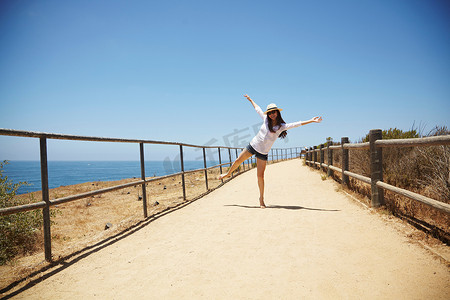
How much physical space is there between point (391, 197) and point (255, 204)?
251 centimetres

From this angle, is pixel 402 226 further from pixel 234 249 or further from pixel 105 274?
pixel 105 274

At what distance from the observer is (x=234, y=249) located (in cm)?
279

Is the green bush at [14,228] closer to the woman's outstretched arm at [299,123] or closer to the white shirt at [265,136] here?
the white shirt at [265,136]

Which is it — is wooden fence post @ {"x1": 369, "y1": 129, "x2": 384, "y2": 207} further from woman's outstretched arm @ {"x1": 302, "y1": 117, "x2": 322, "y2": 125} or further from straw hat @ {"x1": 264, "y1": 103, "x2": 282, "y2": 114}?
straw hat @ {"x1": 264, "y1": 103, "x2": 282, "y2": 114}

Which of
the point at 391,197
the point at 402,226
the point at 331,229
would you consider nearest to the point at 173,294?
the point at 331,229

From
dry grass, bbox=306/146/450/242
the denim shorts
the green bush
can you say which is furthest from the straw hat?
the green bush

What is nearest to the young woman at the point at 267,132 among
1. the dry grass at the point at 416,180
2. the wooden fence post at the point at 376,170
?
the wooden fence post at the point at 376,170

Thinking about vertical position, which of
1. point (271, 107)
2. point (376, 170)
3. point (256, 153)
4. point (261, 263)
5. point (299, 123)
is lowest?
point (261, 263)

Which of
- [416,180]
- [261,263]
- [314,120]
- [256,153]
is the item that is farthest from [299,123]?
[416,180]

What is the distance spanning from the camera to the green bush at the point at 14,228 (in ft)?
12.4

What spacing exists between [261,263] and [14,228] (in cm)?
401

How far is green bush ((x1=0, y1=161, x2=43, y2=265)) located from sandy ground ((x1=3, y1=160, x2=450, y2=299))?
6.11 feet

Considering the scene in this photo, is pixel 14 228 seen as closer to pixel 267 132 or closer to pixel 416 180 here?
pixel 267 132

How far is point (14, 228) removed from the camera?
12.9 feet
